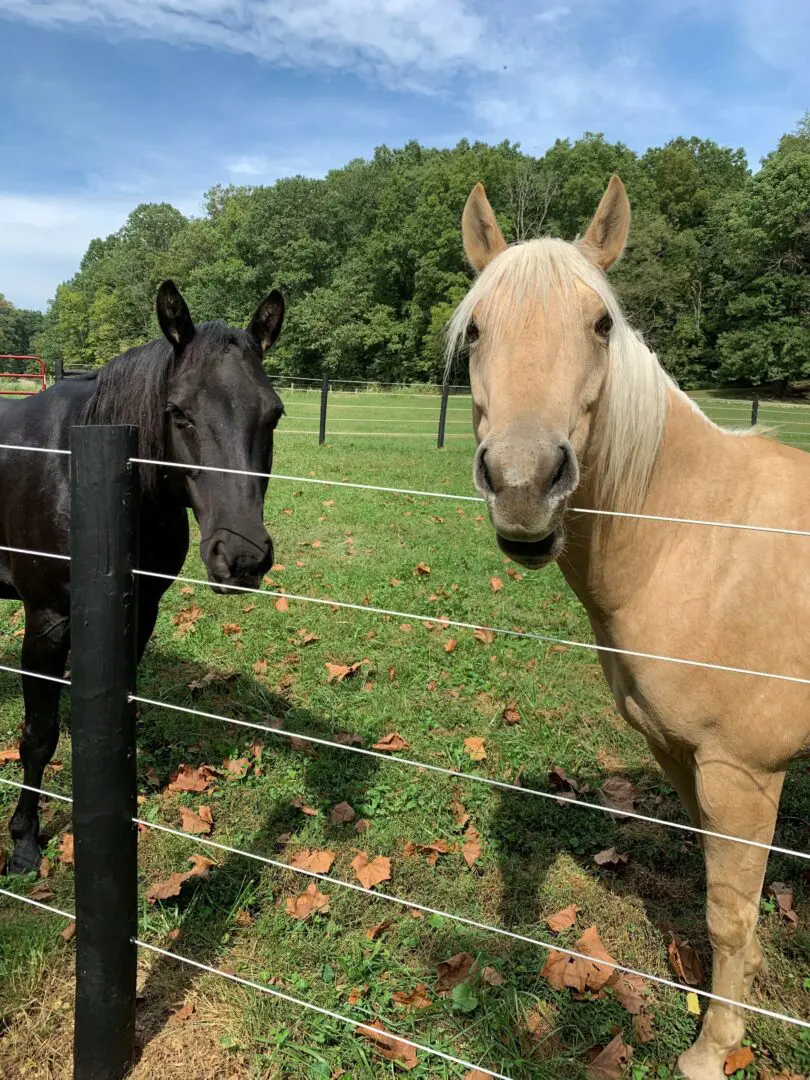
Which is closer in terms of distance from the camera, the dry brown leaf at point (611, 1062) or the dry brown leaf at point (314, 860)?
the dry brown leaf at point (611, 1062)

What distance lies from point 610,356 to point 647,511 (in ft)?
1.81

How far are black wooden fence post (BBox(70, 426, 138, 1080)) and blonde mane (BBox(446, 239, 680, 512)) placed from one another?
43.2 inches

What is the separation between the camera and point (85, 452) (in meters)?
1.52

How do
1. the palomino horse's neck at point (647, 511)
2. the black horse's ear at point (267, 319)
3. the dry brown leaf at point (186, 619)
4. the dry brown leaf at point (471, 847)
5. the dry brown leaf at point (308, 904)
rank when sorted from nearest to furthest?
the palomino horse's neck at point (647, 511)
the dry brown leaf at point (308, 904)
the dry brown leaf at point (471, 847)
the black horse's ear at point (267, 319)
the dry brown leaf at point (186, 619)

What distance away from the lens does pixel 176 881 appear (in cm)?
250

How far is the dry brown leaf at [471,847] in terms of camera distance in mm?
2791

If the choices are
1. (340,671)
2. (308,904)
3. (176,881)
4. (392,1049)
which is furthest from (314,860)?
(340,671)

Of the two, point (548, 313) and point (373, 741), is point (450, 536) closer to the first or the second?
point (373, 741)

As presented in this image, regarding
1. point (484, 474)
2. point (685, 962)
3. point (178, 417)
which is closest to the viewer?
point (484, 474)

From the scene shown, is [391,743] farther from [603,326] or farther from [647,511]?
[603,326]

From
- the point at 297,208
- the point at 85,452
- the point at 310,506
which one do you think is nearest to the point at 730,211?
the point at 297,208

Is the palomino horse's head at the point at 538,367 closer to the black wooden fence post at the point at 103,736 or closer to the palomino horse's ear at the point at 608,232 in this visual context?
the palomino horse's ear at the point at 608,232

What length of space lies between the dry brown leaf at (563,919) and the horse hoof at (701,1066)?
56 centimetres

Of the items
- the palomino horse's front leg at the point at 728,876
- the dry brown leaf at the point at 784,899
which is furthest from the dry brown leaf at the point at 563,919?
the dry brown leaf at the point at 784,899
